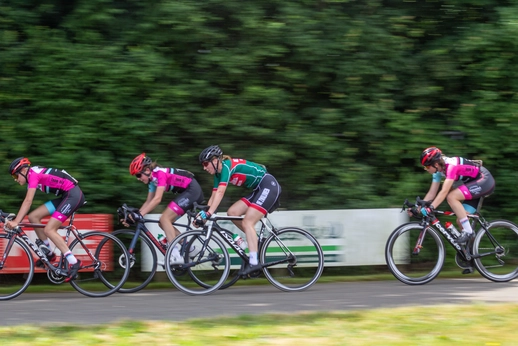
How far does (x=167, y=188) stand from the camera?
398 inches

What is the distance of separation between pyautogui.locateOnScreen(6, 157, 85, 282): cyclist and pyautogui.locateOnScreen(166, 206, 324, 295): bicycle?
1456 mm

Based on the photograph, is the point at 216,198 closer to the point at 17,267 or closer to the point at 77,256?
the point at 77,256

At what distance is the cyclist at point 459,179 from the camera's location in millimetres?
9922

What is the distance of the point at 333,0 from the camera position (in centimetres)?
1185

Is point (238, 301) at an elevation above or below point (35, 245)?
below

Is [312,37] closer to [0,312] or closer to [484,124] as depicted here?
[484,124]

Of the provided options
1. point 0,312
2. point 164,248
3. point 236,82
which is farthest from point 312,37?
point 0,312

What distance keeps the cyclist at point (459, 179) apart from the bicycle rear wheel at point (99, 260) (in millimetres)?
4418

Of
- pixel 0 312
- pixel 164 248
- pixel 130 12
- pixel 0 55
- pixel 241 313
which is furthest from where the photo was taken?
pixel 130 12

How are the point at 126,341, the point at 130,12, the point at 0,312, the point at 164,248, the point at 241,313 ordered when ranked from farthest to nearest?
the point at 130,12
the point at 164,248
the point at 0,312
the point at 241,313
the point at 126,341

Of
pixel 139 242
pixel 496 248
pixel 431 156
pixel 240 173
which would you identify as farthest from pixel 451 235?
pixel 139 242

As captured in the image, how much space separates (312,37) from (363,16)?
1110mm

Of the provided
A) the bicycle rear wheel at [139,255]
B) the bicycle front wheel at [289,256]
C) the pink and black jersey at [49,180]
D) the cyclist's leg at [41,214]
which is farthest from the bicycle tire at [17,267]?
the bicycle front wheel at [289,256]

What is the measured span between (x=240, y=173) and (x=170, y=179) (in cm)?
111
